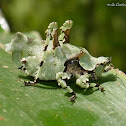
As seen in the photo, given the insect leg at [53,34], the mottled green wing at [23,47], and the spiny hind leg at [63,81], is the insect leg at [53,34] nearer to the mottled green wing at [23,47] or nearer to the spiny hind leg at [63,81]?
the mottled green wing at [23,47]

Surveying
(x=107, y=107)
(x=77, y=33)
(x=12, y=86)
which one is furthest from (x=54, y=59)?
(x=77, y=33)

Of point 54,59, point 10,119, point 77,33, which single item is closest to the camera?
point 10,119

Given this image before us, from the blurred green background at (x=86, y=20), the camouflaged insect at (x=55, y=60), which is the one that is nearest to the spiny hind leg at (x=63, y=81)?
the camouflaged insect at (x=55, y=60)

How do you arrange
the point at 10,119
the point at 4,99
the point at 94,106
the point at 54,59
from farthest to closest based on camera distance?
the point at 54,59 → the point at 94,106 → the point at 4,99 → the point at 10,119

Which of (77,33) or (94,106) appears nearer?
(94,106)

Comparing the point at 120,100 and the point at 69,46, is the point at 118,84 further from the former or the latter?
the point at 69,46

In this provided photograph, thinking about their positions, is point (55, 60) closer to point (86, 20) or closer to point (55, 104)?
Answer: point (55, 104)

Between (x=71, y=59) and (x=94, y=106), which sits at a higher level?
(x=71, y=59)

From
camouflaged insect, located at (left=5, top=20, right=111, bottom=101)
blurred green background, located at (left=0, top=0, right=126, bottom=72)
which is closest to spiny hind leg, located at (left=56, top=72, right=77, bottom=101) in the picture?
camouflaged insect, located at (left=5, top=20, right=111, bottom=101)
